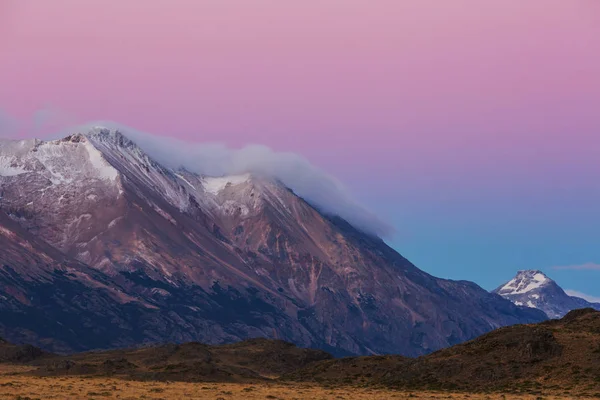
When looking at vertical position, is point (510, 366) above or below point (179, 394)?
above

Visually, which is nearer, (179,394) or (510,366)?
(179,394)

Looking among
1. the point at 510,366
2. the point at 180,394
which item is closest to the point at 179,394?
the point at 180,394

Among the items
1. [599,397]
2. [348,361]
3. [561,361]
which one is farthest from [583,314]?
[599,397]

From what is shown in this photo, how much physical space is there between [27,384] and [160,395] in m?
26.3

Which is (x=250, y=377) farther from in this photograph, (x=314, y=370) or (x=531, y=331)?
(x=531, y=331)

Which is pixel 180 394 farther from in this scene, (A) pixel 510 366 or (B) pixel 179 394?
(A) pixel 510 366

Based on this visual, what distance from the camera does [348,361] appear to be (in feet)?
616

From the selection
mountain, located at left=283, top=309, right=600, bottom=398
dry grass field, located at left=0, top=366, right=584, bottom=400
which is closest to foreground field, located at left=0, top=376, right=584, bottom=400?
dry grass field, located at left=0, top=366, right=584, bottom=400

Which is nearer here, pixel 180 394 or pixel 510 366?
pixel 180 394

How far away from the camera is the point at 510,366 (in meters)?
151

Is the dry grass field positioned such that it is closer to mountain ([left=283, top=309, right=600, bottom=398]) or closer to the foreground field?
the foreground field

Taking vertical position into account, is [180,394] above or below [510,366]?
below

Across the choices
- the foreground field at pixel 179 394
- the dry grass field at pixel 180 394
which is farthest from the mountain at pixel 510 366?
the dry grass field at pixel 180 394

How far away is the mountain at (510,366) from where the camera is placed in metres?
140
